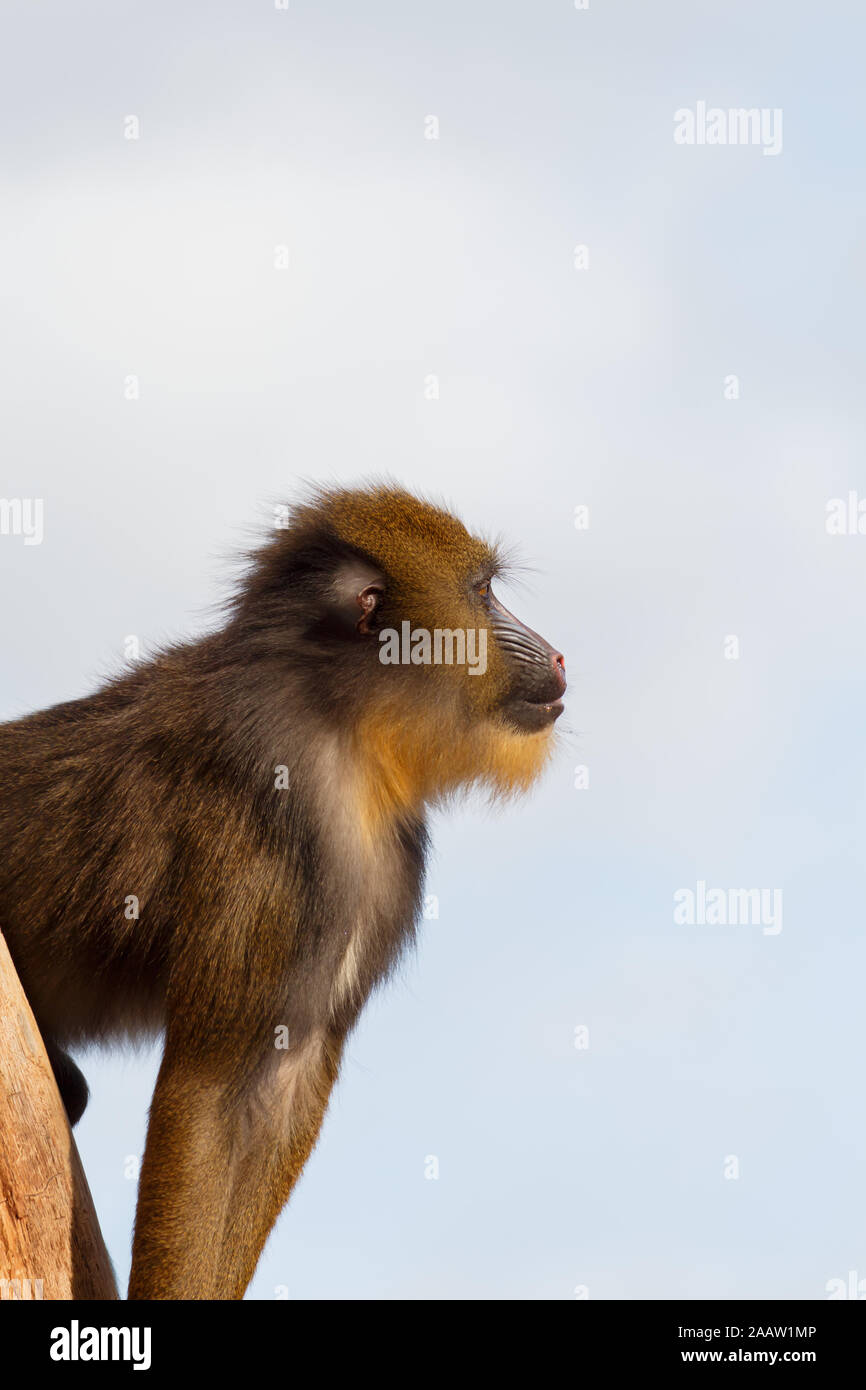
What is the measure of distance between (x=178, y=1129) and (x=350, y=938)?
1.13 metres

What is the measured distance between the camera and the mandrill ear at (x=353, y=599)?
7.98 meters

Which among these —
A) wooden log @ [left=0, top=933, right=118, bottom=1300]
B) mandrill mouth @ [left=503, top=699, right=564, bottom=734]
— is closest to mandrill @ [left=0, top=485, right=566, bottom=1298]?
mandrill mouth @ [left=503, top=699, right=564, bottom=734]

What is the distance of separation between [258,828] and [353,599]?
115 centimetres

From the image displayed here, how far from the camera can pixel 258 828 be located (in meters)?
7.64

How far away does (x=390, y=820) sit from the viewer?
26.9 ft

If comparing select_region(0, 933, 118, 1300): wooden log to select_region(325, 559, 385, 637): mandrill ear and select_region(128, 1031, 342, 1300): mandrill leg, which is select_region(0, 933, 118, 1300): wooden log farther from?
select_region(325, 559, 385, 637): mandrill ear

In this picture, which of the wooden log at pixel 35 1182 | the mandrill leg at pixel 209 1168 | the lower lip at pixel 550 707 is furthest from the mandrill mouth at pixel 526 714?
the wooden log at pixel 35 1182

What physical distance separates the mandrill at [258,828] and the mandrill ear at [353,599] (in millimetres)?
10

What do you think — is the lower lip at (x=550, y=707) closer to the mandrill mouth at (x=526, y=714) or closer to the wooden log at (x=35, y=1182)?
the mandrill mouth at (x=526, y=714)

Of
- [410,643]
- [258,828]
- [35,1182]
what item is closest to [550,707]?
[410,643]

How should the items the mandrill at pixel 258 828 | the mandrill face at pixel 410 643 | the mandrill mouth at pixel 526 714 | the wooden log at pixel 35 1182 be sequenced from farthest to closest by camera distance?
the mandrill mouth at pixel 526 714 → the mandrill face at pixel 410 643 → the mandrill at pixel 258 828 → the wooden log at pixel 35 1182

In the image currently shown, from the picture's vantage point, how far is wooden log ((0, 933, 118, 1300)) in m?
7.23

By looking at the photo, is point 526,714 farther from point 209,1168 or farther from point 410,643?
point 209,1168
